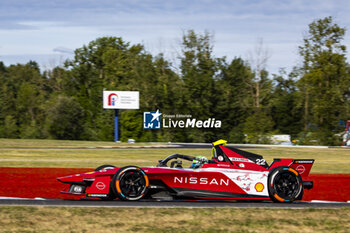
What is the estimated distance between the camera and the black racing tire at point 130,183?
344 inches

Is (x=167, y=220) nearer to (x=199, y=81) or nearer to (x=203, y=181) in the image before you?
(x=203, y=181)

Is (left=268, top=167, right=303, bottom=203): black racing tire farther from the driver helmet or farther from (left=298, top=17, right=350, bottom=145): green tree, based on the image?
(left=298, top=17, right=350, bottom=145): green tree

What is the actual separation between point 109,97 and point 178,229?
4696cm

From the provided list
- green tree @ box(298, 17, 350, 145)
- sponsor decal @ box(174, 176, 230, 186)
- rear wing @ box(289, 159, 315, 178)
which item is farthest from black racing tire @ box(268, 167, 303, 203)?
green tree @ box(298, 17, 350, 145)

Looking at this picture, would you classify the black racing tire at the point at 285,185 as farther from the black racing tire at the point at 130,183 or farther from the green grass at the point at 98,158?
the green grass at the point at 98,158

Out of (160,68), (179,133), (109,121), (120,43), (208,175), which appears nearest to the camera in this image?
(208,175)

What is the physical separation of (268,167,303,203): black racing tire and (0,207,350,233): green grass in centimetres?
106

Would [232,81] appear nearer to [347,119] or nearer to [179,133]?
[179,133]

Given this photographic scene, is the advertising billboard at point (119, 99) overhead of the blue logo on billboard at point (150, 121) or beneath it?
overhead

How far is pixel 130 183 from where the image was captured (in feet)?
29.2

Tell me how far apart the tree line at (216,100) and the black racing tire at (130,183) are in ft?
139

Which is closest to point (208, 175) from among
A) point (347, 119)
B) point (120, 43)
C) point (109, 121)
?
point (347, 119)

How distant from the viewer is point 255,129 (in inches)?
2089

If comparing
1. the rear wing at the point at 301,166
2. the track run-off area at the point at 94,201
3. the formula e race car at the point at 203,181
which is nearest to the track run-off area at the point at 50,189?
the track run-off area at the point at 94,201
